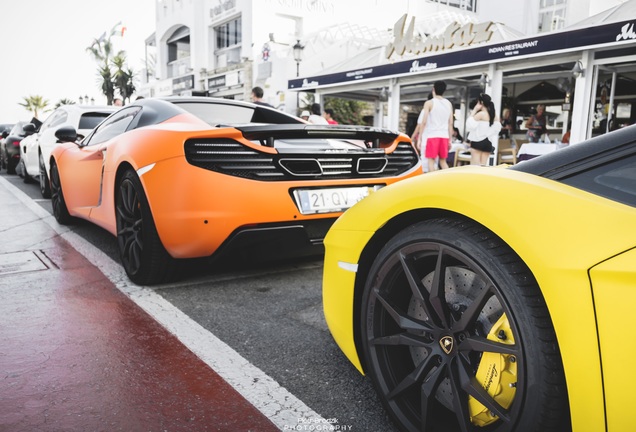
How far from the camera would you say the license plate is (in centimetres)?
301

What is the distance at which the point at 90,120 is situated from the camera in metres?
6.89

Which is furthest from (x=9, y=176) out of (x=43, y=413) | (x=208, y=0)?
(x=208, y=0)

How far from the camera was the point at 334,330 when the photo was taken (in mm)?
1985

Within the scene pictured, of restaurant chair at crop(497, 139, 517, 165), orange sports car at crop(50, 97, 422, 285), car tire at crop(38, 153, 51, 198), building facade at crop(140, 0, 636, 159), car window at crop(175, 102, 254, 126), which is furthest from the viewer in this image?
restaurant chair at crop(497, 139, 517, 165)

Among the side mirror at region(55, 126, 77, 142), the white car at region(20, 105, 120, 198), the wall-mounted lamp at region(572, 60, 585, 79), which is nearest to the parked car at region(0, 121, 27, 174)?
the white car at region(20, 105, 120, 198)

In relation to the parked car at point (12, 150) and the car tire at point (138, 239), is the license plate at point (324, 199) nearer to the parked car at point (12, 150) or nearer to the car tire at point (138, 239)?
the car tire at point (138, 239)

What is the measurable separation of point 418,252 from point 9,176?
11.8 m

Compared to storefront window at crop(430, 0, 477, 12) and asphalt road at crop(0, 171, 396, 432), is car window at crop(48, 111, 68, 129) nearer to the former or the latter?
asphalt road at crop(0, 171, 396, 432)

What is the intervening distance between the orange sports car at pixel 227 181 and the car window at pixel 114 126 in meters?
0.35

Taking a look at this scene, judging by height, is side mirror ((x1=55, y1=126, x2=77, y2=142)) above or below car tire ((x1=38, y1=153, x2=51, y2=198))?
above

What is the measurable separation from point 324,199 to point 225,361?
4.06ft

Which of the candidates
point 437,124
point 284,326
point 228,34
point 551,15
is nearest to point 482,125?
point 437,124

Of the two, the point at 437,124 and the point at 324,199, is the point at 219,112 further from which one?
the point at 437,124

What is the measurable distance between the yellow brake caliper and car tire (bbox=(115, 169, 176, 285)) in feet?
7.00
